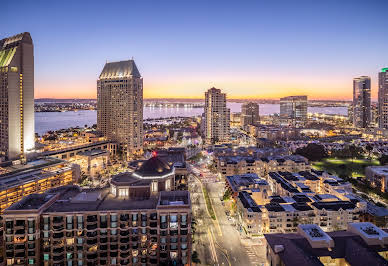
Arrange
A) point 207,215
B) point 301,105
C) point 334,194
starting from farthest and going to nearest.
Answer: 1. point 301,105
2. point 334,194
3. point 207,215

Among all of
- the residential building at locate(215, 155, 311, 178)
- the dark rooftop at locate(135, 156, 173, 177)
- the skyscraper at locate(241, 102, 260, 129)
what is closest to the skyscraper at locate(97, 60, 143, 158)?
the residential building at locate(215, 155, 311, 178)

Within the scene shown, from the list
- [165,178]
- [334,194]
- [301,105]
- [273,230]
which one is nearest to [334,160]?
[334,194]

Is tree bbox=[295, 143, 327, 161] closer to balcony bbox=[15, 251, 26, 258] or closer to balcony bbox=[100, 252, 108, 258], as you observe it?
balcony bbox=[100, 252, 108, 258]

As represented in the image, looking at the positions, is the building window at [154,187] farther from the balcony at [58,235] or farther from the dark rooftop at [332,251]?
the dark rooftop at [332,251]

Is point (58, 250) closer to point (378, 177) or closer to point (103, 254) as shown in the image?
point (103, 254)

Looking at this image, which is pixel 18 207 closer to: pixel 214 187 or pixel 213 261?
pixel 213 261

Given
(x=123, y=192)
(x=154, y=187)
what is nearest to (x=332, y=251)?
(x=154, y=187)
